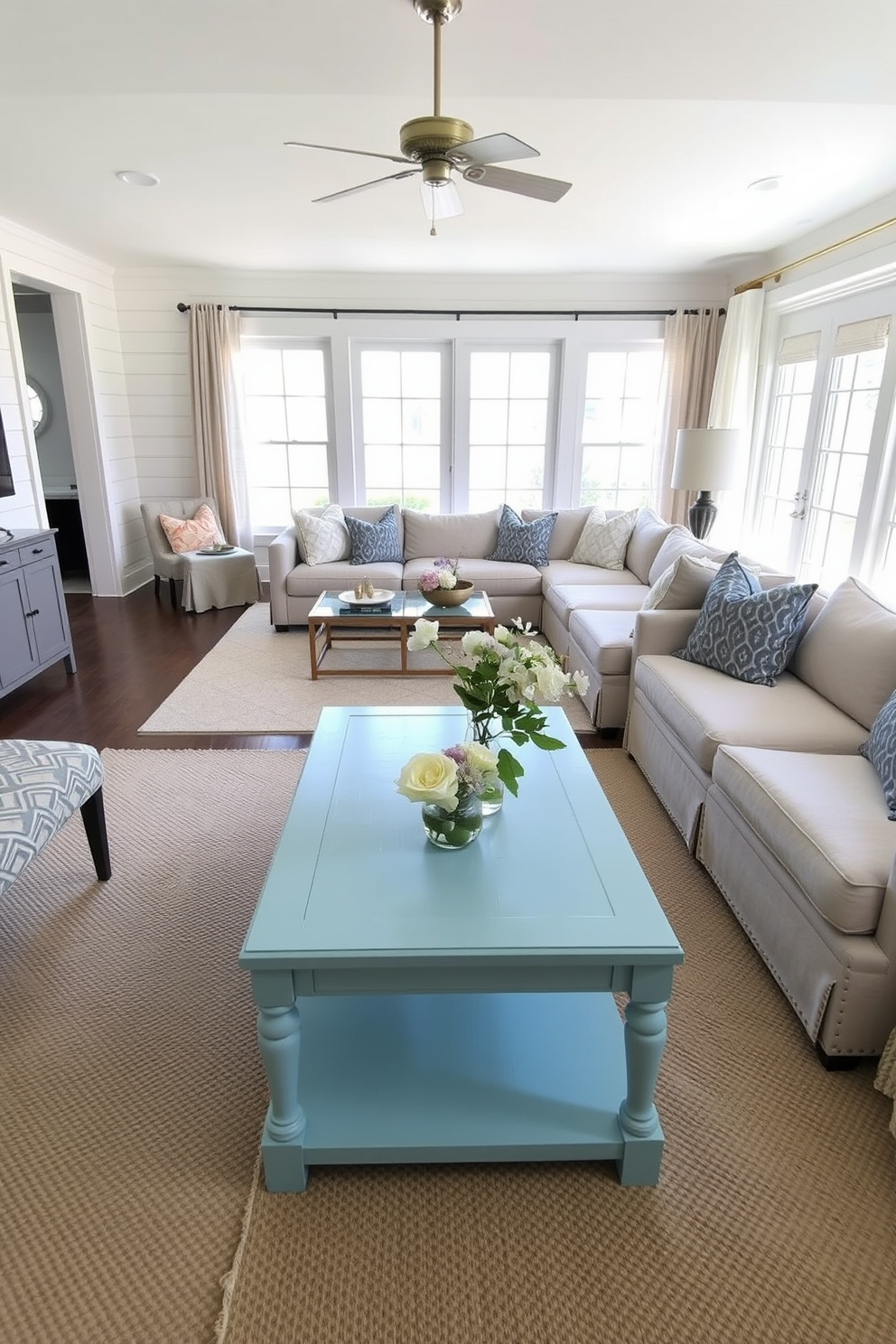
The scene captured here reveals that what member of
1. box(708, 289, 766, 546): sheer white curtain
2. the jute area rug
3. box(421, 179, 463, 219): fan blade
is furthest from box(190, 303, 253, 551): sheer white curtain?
box(708, 289, 766, 546): sheer white curtain

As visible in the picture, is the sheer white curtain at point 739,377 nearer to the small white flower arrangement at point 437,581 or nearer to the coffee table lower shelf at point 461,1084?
the small white flower arrangement at point 437,581

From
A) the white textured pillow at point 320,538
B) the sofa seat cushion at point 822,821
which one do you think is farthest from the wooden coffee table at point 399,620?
the sofa seat cushion at point 822,821

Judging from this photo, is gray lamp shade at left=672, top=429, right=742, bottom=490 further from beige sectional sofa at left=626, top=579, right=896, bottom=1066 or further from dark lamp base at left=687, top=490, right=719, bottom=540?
beige sectional sofa at left=626, top=579, right=896, bottom=1066

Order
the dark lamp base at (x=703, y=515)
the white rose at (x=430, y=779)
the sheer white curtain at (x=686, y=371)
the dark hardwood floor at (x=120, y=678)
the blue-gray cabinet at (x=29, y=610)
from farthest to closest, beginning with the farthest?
the sheer white curtain at (x=686, y=371) < the dark lamp base at (x=703, y=515) < the blue-gray cabinet at (x=29, y=610) < the dark hardwood floor at (x=120, y=678) < the white rose at (x=430, y=779)

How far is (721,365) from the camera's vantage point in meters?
4.97

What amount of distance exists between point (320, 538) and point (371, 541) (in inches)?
13.8

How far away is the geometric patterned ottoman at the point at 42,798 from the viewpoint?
5.71 feet

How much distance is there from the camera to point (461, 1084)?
1453mm

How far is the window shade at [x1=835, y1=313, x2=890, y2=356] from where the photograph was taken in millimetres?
3527

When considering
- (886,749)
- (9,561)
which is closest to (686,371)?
(886,749)

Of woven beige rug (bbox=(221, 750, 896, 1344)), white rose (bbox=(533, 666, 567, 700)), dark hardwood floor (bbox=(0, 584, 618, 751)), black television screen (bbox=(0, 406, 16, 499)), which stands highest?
black television screen (bbox=(0, 406, 16, 499))

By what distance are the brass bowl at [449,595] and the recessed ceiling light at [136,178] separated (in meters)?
2.32

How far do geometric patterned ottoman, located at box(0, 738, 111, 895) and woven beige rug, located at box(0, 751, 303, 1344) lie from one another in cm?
24

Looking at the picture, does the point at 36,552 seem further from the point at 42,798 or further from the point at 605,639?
the point at 605,639
